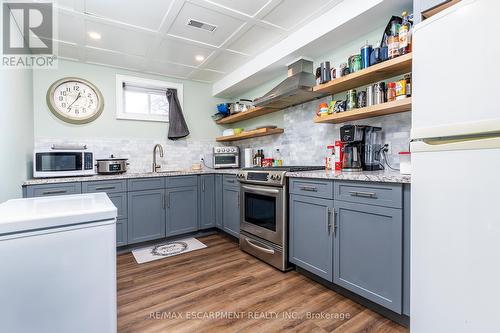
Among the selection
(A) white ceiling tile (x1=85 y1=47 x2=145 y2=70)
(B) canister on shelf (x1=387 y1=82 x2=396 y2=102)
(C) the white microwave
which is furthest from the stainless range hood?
(C) the white microwave

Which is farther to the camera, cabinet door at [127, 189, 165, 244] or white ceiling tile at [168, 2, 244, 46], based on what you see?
cabinet door at [127, 189, 165, 244]

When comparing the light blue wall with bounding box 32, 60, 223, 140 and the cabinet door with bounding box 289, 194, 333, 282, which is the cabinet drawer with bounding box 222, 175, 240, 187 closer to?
the cabinet door with bounding box 289, 194, 333, 282

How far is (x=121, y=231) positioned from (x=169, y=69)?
2412 millimetres

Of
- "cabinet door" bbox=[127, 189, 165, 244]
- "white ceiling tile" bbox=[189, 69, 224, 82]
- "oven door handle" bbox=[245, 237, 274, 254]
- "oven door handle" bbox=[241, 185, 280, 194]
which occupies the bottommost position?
"oven door handle" bbox=[245, 237, 274, 254]

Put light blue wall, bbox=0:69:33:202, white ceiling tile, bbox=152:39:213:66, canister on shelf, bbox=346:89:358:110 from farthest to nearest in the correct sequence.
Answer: white ceiling tile, bbox=152:39:213:66
canister on shelf, bbox=346:89:358:110
light blue wall, bbox=0:69:33:202

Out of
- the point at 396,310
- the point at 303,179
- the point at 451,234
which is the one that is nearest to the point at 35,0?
the point at 303,179

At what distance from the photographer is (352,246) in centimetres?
182

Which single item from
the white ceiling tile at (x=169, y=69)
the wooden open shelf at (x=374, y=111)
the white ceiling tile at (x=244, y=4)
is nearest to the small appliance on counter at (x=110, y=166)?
the white ceiling tile at (x=169, y=69)

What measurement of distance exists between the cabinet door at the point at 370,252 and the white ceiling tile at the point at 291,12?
179 cm

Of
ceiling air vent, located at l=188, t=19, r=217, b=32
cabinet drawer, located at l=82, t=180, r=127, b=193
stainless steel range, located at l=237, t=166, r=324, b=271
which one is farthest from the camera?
cabinet drawer, located at l=82, t=180, r=127, b=193

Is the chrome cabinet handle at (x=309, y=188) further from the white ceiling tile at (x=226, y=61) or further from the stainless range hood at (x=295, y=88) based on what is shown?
the white ceiling tile at (x=226, y=61)

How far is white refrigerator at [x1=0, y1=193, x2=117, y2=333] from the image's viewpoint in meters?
0.84

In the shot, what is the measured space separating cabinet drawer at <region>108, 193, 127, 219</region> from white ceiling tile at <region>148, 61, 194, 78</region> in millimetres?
1897

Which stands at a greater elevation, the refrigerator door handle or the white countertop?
the refrigerator door handle
